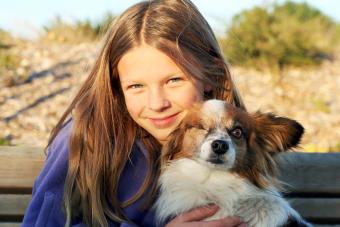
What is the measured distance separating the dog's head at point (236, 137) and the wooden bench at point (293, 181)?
0.19 meters

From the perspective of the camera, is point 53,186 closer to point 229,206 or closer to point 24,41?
point 229,206

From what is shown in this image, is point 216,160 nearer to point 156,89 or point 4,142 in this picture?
point 156,89

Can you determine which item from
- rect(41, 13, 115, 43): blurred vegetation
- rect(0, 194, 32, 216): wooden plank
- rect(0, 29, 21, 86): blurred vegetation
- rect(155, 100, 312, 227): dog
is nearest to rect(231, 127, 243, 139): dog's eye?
rect(155, 100, 312, 227): dog

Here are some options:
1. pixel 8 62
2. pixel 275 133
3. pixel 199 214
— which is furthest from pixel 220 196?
pixel 8 62

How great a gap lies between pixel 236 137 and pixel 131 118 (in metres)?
0.62

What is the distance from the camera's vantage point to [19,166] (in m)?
3.24

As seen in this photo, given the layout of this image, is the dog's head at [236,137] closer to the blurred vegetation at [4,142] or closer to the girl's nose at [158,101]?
the girl's nose at [158,101]

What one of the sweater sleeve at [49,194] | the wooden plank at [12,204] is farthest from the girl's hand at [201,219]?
the wooden plank at [12,204]

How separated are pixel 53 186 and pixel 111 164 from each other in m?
0.32

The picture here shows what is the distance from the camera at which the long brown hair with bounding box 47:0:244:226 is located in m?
3.18

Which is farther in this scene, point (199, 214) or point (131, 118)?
point (131, 118)

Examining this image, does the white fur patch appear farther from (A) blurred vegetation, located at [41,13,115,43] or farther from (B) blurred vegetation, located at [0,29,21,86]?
(A) blurred vegetation, located at [41,13,115,43]

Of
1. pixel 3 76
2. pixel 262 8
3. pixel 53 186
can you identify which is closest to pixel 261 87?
pixel 262 8

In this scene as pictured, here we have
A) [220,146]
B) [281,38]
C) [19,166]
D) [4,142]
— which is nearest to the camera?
[220,146]
